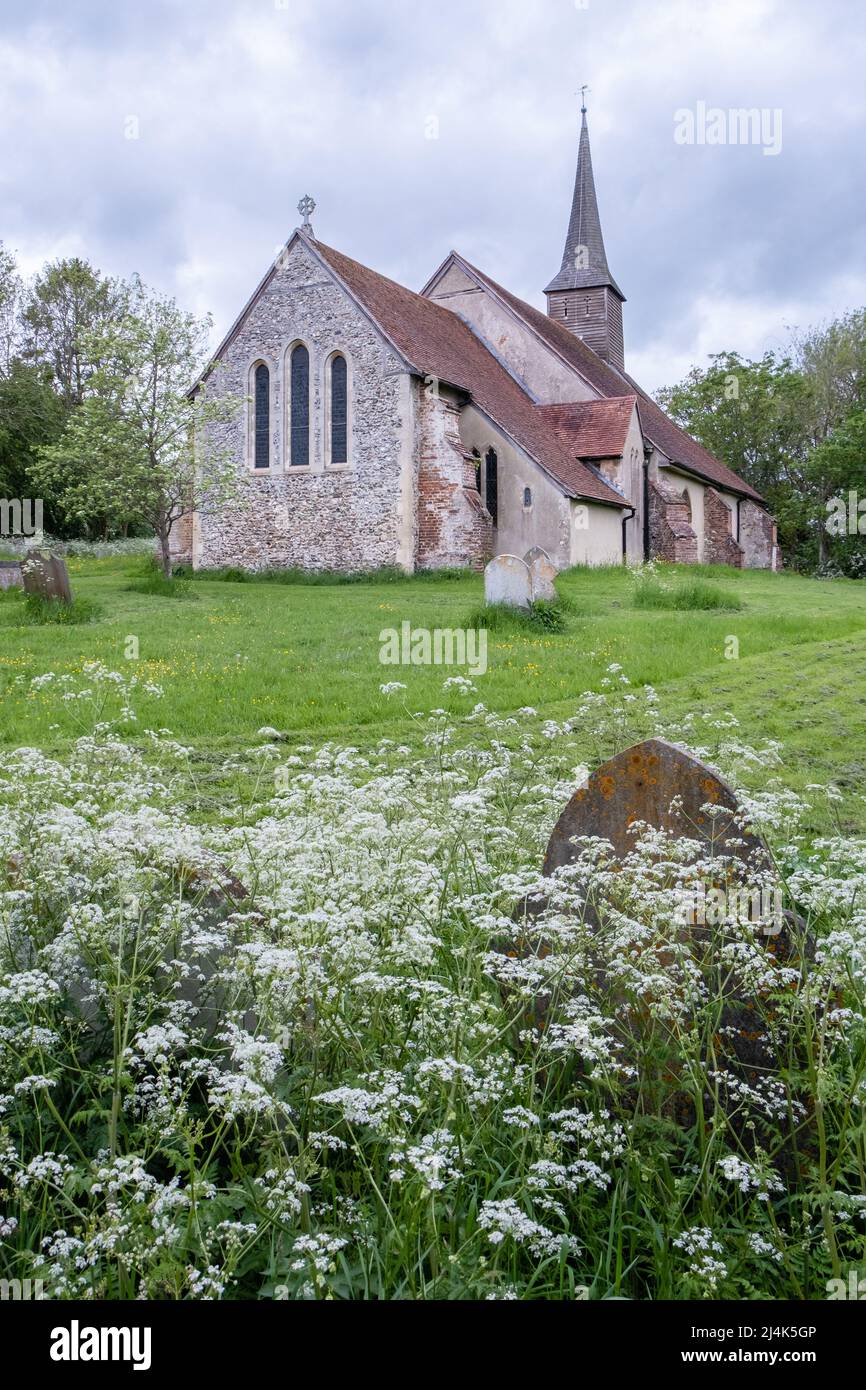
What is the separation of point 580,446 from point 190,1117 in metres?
28.8

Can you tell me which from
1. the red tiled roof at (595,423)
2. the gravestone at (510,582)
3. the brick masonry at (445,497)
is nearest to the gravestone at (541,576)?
the gravestone at (510,582)

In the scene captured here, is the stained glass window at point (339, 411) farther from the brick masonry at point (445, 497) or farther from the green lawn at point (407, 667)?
the green lawn at point (407, 667)

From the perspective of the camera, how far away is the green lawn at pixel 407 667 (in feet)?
29.6

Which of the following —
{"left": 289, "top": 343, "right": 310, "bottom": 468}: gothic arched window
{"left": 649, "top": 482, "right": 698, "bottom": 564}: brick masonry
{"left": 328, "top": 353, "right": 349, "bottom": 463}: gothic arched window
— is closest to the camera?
{"left": 328, "top": 353, "right": 349, "bottom": 463}: gothic arched window

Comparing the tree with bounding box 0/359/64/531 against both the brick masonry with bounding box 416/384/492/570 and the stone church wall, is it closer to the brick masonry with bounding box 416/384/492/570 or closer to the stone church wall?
the stone church wall

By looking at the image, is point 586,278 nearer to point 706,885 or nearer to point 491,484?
point 491,484

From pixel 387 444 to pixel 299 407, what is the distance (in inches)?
120

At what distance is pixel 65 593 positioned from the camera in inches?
680

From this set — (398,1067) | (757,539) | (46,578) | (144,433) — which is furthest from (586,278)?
(398,1067)

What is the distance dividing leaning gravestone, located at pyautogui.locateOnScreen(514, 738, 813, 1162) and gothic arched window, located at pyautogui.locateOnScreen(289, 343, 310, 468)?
24.7m

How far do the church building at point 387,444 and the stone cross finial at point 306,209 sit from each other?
4 cm

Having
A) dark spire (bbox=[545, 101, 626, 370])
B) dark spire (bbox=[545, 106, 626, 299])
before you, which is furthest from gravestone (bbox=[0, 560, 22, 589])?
dark spire (bbox=[545, 106, 626, 299])

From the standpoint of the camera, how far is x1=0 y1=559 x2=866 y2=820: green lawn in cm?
901
